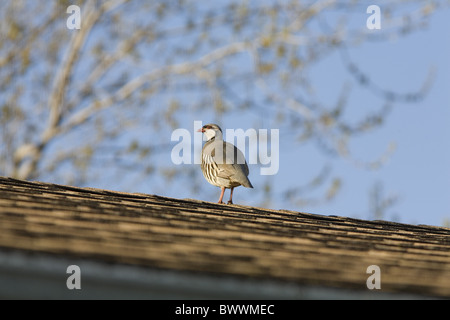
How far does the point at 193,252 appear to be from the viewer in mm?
4582

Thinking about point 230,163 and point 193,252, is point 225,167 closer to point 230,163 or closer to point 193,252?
point 230,163

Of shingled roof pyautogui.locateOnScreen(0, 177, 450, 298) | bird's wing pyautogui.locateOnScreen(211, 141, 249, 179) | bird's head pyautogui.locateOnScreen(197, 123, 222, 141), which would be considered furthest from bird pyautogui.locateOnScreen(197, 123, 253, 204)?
shingled roof pyautogui.locateOnScreen(0, 177, 450, 298)

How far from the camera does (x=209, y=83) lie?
70.6ft

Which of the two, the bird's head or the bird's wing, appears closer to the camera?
the bird's wing

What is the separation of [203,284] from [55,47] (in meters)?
18.5

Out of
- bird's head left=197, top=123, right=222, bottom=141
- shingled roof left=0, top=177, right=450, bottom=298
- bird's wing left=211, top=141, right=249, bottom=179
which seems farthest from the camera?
bird's head left=197, top=123, right=222, bottom=141

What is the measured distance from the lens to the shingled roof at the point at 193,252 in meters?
3.86

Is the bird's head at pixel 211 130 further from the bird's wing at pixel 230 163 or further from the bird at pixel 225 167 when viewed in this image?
the bird's wing at pixel 230 163

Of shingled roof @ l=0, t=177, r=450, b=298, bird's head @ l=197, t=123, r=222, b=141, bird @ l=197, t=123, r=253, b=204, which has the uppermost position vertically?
bird's head @ l=197, t=123, r=222, b=141

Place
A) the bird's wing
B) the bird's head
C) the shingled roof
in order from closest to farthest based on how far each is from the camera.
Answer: the shingled roof, the bird's wing, the bird's head

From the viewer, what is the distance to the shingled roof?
3.86 m

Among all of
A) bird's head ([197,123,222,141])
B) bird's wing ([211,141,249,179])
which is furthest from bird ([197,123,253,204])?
bird's head ([197,123,222,141])

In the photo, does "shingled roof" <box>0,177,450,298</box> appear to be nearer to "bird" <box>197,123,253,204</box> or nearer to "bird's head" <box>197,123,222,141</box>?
"bird" <box>197,123,253,204</box>

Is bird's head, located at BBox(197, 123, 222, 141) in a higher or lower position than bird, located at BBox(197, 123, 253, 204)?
higher
